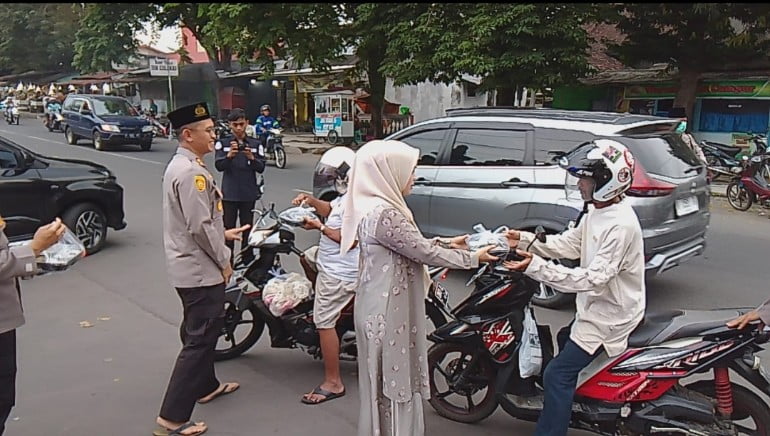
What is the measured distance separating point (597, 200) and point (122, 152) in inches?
750

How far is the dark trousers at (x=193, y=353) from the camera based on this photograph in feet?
11.0

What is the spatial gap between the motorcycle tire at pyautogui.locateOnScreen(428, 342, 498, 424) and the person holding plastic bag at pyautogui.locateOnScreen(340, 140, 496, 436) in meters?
0.48

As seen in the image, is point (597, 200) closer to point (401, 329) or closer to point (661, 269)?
point (401, 329)

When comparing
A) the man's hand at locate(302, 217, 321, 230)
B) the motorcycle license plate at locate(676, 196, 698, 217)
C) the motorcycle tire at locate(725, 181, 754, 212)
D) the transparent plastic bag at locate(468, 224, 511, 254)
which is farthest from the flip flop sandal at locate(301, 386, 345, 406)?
the motorcycle tire at locate(725, 181, 754, 212)

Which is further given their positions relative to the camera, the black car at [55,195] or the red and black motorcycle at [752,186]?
the red and black motorcycle at [752,186]

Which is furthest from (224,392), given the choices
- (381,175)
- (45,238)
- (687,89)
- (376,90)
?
(376,90)

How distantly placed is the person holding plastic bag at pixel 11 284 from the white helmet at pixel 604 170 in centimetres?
219

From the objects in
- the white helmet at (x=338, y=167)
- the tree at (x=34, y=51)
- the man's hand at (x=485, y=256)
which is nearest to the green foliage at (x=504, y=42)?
the white helmet at (x=338, y=167)

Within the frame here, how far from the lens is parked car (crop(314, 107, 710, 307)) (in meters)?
5.20

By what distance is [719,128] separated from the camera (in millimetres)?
16375

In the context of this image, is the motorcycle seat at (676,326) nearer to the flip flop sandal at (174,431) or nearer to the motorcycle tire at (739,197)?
the flip flop sandal at (174,431)

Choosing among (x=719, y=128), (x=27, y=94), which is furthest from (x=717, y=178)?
(x=27, y=94)

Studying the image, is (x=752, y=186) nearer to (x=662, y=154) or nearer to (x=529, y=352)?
(x=662, y=154)

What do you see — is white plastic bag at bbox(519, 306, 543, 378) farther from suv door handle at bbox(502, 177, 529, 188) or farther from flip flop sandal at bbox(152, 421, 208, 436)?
suv door handle at bbox(502, 177, 529, 188)
